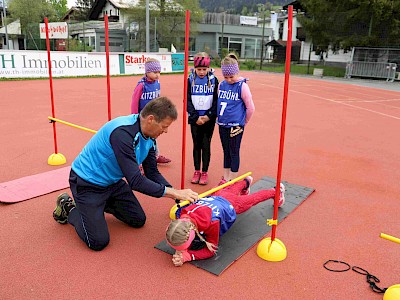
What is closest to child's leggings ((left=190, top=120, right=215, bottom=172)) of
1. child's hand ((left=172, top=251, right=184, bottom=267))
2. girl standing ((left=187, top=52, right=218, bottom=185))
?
girl standing ((left=187, top=52, right=218, bottom=185))

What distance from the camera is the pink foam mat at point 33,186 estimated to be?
443 centimetres

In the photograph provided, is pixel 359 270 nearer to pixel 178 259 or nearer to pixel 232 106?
pixel 178 259

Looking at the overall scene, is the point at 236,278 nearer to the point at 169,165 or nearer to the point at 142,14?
the point at 169,165

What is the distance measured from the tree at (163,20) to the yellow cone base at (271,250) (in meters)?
31.5

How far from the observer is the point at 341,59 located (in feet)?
109

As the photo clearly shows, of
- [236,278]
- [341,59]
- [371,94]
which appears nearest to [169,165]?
[236,278]

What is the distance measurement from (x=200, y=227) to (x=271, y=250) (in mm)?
688

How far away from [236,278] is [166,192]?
92 cm

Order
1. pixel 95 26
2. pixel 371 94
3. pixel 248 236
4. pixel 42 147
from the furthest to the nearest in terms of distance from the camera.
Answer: pixel 95 26, pixel 371 94, pixel 42 147, pixel 248 236

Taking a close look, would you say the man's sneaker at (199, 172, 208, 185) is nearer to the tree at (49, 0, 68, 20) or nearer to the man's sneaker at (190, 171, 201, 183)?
the man's sneaker at (190, 171, 201, 183)

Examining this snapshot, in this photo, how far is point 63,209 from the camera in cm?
378

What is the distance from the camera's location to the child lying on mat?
2992mm

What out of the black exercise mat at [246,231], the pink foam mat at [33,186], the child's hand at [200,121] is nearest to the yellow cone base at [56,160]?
the pink foam mat at [33,186]

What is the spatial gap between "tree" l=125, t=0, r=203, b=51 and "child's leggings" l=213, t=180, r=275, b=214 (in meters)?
30.6
